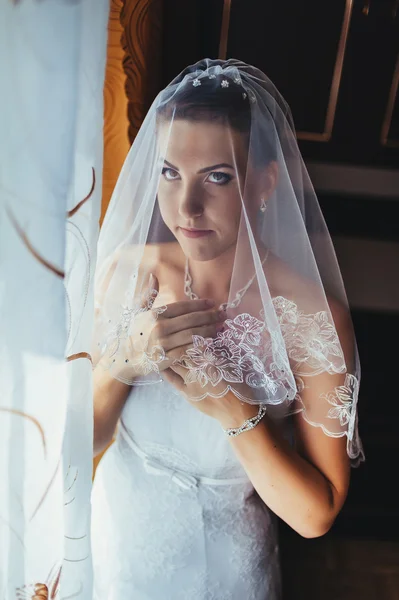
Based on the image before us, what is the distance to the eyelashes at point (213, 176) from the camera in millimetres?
679

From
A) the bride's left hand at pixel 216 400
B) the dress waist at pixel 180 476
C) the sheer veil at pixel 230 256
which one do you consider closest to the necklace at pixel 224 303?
the sheer veil at pixel 230 256

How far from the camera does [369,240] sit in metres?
1.13

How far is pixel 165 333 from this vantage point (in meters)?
0.66

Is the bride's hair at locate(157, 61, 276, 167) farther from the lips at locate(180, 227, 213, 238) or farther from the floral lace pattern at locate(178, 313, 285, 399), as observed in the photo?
the floral lace pattern at locate(178, 313, 285, 399)

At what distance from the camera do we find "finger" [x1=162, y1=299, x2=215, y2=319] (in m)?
0.68

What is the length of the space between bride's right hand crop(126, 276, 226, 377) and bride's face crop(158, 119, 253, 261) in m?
0.11

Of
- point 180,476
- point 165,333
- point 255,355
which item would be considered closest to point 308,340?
point 255,355

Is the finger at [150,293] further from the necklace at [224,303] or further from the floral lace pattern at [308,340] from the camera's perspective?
the floral lace pattern at [308,340]

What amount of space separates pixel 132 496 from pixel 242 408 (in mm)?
272

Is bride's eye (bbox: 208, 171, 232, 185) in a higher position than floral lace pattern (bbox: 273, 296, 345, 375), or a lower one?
higher

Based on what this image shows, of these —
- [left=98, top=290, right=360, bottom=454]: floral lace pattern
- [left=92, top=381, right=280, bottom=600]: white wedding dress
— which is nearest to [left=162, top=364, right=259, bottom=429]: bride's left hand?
[left=98, top=290, right=360, bottom=454]: floral lace pattern

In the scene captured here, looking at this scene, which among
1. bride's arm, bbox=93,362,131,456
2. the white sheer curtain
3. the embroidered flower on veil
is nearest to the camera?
the white sheer curtain

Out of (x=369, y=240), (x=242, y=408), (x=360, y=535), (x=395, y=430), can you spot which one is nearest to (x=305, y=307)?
(x=242, y=408)

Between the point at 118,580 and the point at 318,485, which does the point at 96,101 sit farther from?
the point at 118,580
